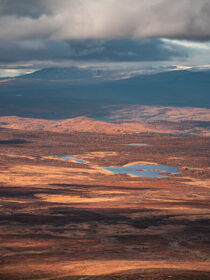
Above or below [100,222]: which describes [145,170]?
above

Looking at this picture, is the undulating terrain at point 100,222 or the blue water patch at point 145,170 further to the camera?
the blue water patch at point 145,170

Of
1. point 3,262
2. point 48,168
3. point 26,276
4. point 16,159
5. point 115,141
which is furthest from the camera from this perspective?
point 115,141

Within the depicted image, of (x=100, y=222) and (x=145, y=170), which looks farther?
(x=145, y=170)

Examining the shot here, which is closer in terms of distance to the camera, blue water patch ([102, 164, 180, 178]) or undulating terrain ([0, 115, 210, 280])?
undulating terrain ([0, 115, 210, 280])

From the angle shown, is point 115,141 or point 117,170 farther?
point 115,141

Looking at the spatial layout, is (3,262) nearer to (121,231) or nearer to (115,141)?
(121,231)

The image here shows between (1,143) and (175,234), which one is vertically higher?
(1,143)

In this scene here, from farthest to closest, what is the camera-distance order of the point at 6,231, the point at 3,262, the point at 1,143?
the point at 1,143 < the point at 6,231 < the point at 3,262

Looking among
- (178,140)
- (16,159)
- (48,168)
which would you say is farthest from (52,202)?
(178,140)
